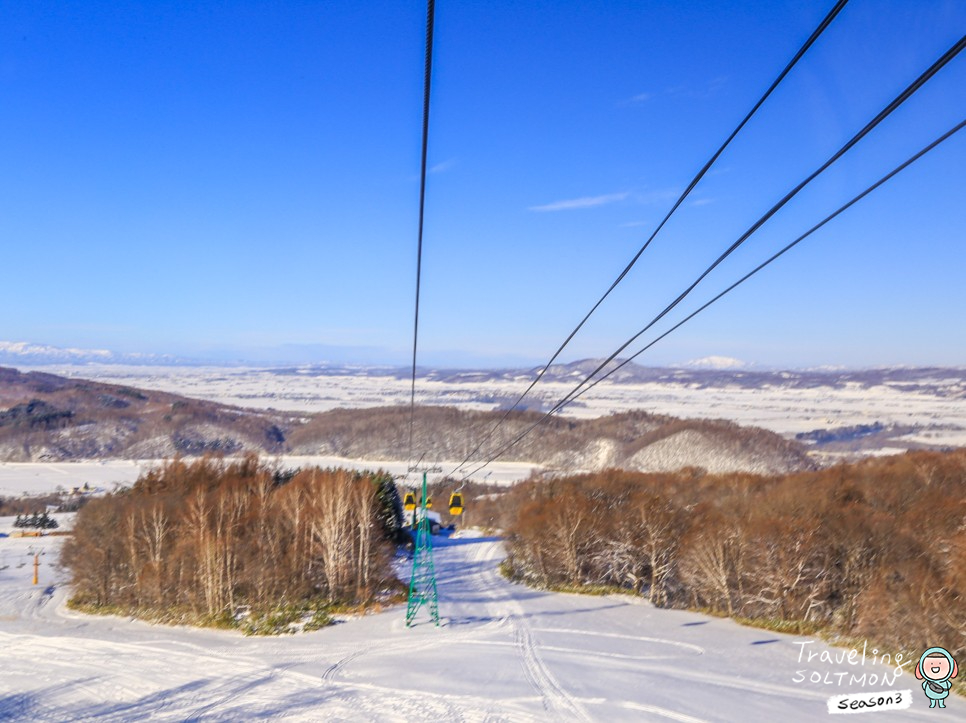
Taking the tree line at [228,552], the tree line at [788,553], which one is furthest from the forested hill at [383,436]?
the tree line at [228,552]

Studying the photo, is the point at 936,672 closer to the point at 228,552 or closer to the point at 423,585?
the point at 423,585

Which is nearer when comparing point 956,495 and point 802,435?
point 956,495

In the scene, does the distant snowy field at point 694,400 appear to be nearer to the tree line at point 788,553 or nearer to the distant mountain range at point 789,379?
the distant mountain range at point 789,379

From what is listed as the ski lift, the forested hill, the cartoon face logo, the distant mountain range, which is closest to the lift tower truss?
the ski lift

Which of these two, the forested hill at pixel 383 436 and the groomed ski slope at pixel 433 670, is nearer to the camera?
the groomed ski slope at pixel 433 670

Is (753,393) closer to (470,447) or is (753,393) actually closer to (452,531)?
(470,447)

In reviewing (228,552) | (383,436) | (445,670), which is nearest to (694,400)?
(383,436)

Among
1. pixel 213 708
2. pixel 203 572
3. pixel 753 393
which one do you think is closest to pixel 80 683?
pixel 213 708

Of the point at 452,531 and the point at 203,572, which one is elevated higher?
the point at 203,572
